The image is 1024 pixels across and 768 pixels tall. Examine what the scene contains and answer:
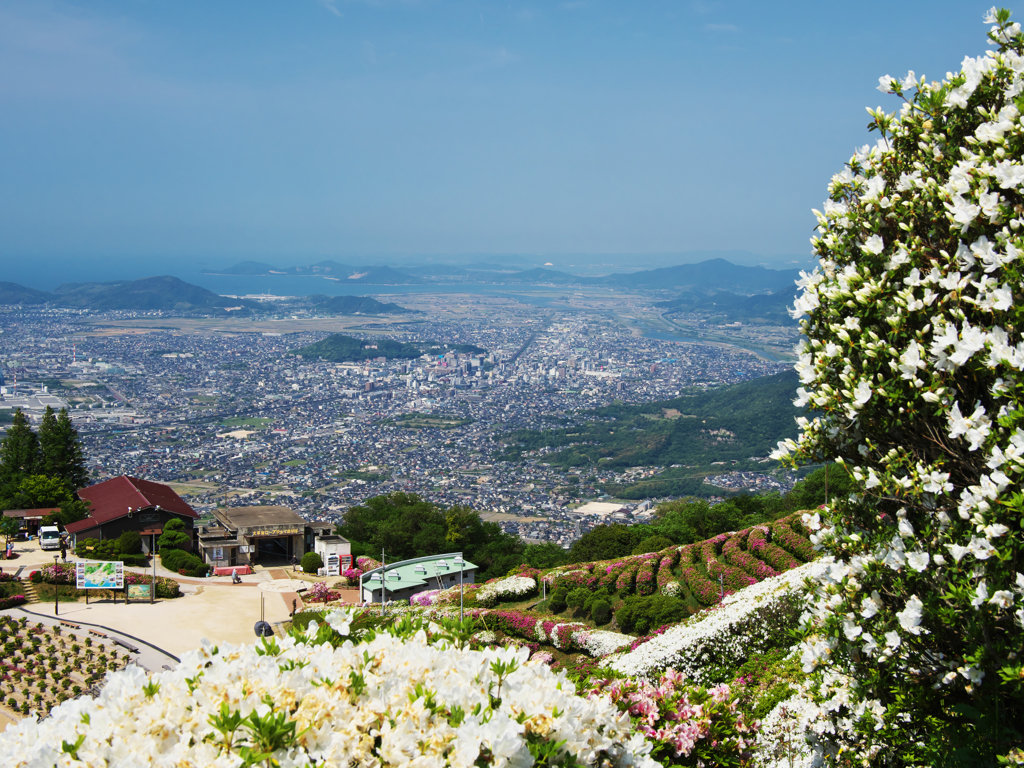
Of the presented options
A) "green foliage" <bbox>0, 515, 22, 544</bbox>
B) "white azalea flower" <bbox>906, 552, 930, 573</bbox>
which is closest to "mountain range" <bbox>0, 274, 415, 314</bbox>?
"green foliage" <bbox>0, 515, 22, 544</bbox>

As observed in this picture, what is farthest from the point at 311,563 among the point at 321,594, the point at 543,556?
the point at 543,556

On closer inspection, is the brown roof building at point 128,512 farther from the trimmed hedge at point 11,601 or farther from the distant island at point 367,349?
the distant island at point 367,349

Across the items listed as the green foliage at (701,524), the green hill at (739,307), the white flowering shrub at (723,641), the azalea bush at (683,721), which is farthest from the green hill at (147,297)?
the azalea bush at (683,721)

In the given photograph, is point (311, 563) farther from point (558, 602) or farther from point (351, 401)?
point (351, 401)

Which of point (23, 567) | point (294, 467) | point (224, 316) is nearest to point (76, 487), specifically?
point (23, 567)

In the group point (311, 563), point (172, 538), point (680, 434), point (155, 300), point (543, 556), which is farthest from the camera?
point (155, 300)

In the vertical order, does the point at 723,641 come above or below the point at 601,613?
above

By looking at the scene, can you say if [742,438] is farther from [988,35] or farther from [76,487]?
[988,35]
